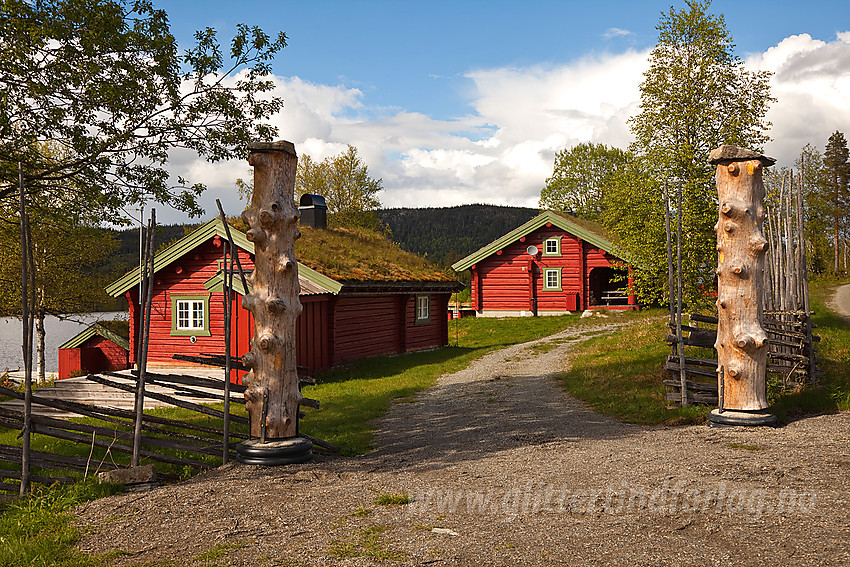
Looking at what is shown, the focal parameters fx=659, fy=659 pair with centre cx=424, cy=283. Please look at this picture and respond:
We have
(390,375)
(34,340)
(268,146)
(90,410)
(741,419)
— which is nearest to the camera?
(90,410)

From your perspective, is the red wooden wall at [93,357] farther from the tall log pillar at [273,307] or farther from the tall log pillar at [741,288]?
the tall log pillar at [741,288]

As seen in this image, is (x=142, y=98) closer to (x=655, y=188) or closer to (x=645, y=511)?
(x=645, y=511)

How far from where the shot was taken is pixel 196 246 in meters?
19.6

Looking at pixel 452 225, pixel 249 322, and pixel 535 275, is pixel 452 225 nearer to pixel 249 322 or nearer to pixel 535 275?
pixel 535 275

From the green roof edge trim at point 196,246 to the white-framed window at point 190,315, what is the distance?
122cm

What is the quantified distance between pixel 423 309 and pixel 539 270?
12.8 m

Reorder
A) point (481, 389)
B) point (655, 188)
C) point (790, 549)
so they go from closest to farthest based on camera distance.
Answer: point (790, 549) < point (481, 389) < point (655, 188)

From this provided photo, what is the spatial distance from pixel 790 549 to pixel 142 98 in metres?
11.6

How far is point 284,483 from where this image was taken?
713cm

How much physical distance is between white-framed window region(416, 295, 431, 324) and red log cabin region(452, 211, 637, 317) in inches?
406

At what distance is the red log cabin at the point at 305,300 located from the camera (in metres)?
18.5

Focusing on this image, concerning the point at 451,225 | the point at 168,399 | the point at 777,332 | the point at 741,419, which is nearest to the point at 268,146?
Result: the point at 168,399

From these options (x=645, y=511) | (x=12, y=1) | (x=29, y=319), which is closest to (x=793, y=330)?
(x=645, y=511)

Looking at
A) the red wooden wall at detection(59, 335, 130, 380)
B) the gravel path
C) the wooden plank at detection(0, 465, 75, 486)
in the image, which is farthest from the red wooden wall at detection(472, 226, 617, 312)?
the wooden plank at detection(0, 465, 75, 486)
